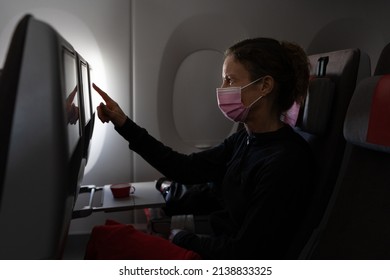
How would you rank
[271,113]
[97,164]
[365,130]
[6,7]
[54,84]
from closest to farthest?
1. [54,84]
2. [365,130]
3. [271,113]
4. [6,7]
5. [97,164]

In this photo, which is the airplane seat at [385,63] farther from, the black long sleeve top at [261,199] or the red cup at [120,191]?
the red cup at [120,191]

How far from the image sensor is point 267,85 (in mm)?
1195

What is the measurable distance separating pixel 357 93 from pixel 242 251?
592 mm

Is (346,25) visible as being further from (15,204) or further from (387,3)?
(15,204)

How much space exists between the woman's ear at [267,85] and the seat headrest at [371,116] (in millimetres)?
265

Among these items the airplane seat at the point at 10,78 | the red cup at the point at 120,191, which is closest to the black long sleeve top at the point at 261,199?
the red cup at the point at 120,191

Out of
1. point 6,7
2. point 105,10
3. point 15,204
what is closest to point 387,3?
point 105,10

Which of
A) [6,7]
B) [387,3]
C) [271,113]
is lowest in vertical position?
[271,113]

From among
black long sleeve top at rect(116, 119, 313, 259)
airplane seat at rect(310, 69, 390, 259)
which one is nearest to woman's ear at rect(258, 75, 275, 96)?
black long sleeve top at rect(116, 119, 313, 259)

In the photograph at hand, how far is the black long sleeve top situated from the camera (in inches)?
40.0

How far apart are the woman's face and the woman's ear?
0.06 ft

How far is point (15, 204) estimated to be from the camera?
0.60 metres

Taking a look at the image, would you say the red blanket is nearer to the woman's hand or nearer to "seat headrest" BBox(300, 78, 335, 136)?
the woman's hand

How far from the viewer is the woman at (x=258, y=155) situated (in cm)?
102
